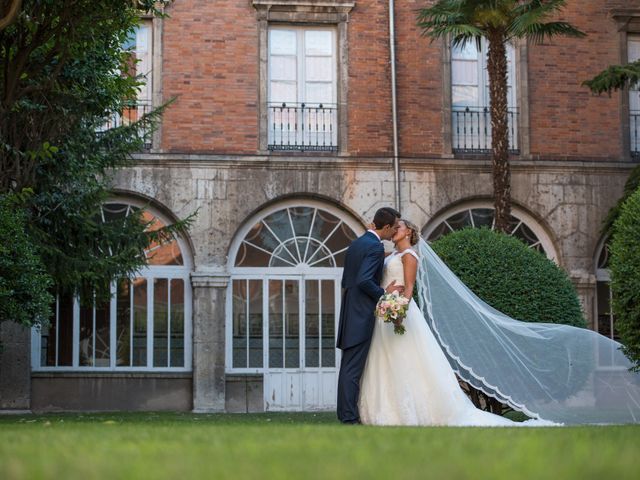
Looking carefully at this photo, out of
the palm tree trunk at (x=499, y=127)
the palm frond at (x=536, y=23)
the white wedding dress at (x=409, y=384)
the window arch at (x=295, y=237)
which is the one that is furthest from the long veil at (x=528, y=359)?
the window arch at (x=295, y=237)

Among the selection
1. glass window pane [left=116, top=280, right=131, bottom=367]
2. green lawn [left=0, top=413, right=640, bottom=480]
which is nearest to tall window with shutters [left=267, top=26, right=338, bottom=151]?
glass window pane [left=116, top=280, right=131, bottom=367]

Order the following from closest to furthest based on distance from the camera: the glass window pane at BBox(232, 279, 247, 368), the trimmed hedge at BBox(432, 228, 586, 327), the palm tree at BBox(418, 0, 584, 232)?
1. the trimmed hedge at BBox(432, 228, 586, 327)
2. the palm tree at BBox(418, 0, 584, 232)
3. the glass window pane at BBox(232, 279, 247, 368)

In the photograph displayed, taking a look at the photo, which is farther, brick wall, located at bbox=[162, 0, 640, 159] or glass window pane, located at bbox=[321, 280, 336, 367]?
glass window pane, located at bbox=[321, 280, 336, 367]

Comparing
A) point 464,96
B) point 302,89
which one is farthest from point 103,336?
point 464,96

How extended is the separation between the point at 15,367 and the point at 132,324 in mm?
2089

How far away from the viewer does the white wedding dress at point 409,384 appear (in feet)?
37.4

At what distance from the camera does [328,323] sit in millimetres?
22531

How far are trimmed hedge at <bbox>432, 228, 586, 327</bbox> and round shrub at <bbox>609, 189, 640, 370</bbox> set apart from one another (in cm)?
153

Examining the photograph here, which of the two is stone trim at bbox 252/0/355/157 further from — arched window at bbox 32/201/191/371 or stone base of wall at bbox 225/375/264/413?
stone base of wall at bbox 225/375/264/413

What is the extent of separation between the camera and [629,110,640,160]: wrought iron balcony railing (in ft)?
76.7

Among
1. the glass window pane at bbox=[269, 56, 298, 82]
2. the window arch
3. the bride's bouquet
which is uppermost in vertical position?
the glass window pane at bbox=[269, 56, 298, 82]

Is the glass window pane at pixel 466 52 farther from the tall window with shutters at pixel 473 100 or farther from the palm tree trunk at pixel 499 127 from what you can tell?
the palm tree trunk at pixel 499 127

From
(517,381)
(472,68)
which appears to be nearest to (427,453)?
(517,381)

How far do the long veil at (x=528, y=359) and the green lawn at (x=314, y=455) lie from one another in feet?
15.0
